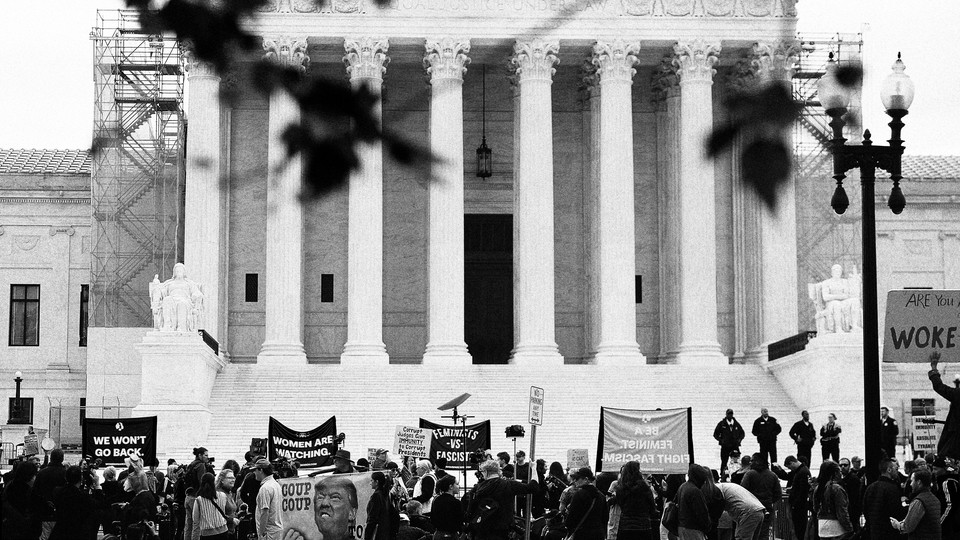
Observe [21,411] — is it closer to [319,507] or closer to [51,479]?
[51,479]

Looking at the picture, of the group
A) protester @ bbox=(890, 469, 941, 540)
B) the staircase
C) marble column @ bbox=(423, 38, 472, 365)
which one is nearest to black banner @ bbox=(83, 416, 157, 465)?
the staircase

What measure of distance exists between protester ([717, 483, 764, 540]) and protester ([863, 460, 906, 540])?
131cm

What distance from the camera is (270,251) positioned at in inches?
1948

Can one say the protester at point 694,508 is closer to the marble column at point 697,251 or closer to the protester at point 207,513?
the protester at point 207,513

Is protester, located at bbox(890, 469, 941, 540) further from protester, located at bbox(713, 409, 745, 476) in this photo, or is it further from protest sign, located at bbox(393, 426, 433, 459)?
protester, located at bbox(713, 409, 745, 476)

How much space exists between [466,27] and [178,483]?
2669 cm

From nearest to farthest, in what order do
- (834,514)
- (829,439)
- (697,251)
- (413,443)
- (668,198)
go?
(834,514) < (413,443) < (829,439) < (697,251) < (668,198)

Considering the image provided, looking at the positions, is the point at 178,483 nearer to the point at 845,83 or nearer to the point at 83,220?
the point at 845,83

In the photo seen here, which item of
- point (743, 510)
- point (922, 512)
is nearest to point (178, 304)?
point (743, 510)

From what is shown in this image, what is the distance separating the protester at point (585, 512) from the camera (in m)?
18.6

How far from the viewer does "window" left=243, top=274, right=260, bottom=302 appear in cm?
5228

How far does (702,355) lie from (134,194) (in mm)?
19916

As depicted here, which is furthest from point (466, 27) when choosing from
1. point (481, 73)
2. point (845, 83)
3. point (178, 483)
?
point (845, 83)

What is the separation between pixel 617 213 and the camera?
49688 millimetres
